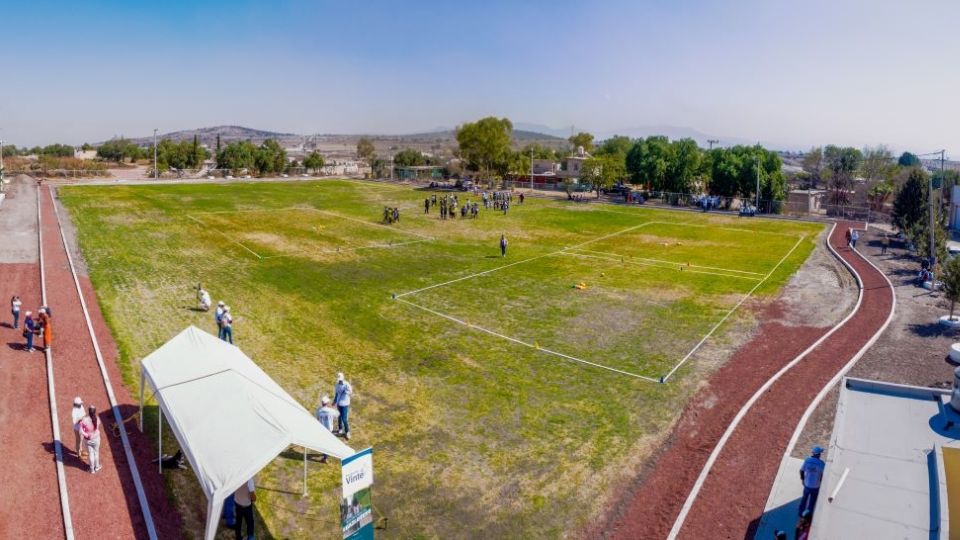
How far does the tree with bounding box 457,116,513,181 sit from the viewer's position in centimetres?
8469

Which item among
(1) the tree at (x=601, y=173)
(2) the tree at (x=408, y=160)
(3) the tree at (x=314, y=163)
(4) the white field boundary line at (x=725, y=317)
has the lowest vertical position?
(4) the white field boundary line at (x=725, y=317)

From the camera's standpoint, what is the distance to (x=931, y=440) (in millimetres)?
11125

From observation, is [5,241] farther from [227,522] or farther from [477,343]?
[227,522]

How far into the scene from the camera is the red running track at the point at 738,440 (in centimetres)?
1264

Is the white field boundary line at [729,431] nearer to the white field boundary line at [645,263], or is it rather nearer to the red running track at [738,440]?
the red running track at [738,440]

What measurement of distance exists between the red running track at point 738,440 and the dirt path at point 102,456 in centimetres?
976

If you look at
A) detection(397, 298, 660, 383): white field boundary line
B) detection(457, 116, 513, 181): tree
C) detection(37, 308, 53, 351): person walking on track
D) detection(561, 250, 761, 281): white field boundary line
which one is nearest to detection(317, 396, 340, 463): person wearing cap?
detection(397, 298, 660, 383): white field boundary line

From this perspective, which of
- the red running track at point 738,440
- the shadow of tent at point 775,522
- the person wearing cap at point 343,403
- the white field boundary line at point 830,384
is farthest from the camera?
the white field boundary line at point 830,384

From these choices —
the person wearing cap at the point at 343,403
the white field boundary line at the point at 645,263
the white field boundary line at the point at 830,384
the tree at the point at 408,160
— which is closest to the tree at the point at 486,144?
the tree at the point at 408,160

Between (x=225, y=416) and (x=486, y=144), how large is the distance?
7530 cm

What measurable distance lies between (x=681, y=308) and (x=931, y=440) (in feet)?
54.5

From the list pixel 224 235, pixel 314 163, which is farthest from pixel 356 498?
pixel 314 163

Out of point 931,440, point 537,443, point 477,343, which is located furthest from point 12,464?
point 931,440

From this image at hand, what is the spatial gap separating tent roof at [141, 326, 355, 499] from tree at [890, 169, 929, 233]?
166ft
